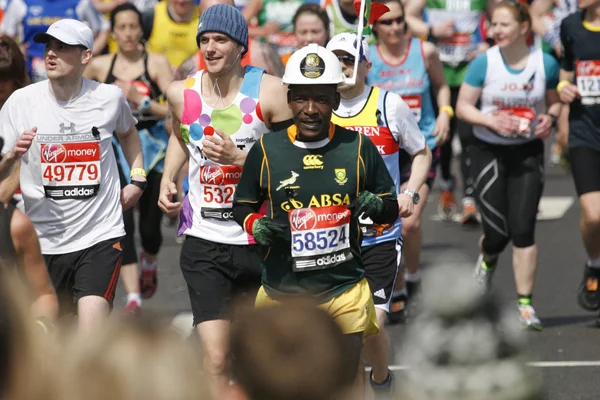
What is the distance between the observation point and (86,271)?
6.66 m

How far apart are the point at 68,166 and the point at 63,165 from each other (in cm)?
3

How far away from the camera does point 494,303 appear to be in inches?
85.7

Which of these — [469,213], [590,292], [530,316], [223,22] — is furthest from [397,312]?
[469,213]

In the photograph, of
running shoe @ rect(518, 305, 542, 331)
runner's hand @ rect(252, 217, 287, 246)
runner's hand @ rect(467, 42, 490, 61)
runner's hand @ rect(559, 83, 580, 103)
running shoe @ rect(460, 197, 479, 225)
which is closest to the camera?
runner's hand @ rect(252, 217, 287, 246)

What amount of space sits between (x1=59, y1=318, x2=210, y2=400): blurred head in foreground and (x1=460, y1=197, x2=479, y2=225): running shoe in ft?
35.0

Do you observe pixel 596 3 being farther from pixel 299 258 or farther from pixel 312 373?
pixel 312 373

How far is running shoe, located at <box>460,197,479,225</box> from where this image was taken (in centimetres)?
1274

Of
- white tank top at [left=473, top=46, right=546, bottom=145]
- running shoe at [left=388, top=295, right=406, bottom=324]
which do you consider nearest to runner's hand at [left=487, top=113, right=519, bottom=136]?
white tank top at [left=473, top=46, right=546, bottom=145]

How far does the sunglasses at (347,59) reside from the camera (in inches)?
263

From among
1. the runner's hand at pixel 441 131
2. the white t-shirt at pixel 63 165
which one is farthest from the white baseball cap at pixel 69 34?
the runner's hand at pixel 441 131

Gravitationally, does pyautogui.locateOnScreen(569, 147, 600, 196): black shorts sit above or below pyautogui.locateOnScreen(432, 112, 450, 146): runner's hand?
below

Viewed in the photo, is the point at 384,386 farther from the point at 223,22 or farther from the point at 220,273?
the point at 223,22

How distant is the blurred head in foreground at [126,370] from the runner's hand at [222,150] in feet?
12.6

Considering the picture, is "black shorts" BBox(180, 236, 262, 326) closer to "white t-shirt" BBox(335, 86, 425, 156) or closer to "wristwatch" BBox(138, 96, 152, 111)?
"white t-shirt" BBox(335, 86, 425, 156)
